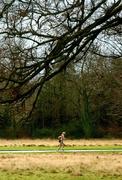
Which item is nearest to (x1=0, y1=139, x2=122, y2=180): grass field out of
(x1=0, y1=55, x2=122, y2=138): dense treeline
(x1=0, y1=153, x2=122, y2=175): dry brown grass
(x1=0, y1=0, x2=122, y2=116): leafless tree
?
(x1=0, y1=153, x2=122, y2=175): dry brown grass

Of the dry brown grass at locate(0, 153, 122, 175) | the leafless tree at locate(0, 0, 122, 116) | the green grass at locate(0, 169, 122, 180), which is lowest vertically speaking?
the green grass at locate(0, 169, 122, 180)

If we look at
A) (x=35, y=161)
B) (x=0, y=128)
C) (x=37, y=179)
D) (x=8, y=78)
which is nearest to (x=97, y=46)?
(x=37, y=179)

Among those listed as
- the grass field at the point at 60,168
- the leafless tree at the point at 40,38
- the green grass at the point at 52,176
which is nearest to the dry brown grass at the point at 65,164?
the grass field at the point at 60,168

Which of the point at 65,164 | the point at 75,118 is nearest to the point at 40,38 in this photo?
the point at 65,164

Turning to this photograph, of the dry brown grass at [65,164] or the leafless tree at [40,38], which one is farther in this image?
the dry brown grass at [65,164]

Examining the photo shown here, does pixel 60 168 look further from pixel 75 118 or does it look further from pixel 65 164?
pixel 75 118

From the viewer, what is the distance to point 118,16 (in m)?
13.1

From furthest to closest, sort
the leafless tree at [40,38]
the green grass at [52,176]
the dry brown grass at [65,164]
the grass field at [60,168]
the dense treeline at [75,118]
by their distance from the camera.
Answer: the dense treeline at [75,118] < the dry brown grass at [65,164] < the grass field at [60,168] < the green grass at [52,176] < the leafless tree at [40,38]

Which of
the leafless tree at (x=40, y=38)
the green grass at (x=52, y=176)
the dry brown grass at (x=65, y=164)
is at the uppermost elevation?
the leafless tree at (x=40, y=38)

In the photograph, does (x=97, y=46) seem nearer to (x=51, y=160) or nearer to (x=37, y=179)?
(x=37, y=179)

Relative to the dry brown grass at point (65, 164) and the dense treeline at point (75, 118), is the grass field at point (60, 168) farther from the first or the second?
the dense treeline at point (75, 118)

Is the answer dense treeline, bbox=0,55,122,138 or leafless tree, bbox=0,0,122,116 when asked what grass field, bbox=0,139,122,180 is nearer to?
leafless tree, bbox=0,0,122,116

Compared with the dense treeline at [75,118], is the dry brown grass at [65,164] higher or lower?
lower

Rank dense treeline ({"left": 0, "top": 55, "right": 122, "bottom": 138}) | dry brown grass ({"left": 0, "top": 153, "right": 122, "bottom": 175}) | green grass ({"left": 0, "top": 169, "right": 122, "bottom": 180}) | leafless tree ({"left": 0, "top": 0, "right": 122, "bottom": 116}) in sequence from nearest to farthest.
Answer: leafless tree ({"left": 0, "top": 0, "right": 122, "bottom": 116})
green grass ({"left": 0, "top": 169, "right": 122, "bottom": 180})
dry brown grass ({"left": 0, "top": 153, "right": 122, "bottom": 175})
dense treeline ({"left": 0, "top": 55, "right": 122, "bottom": 138})
